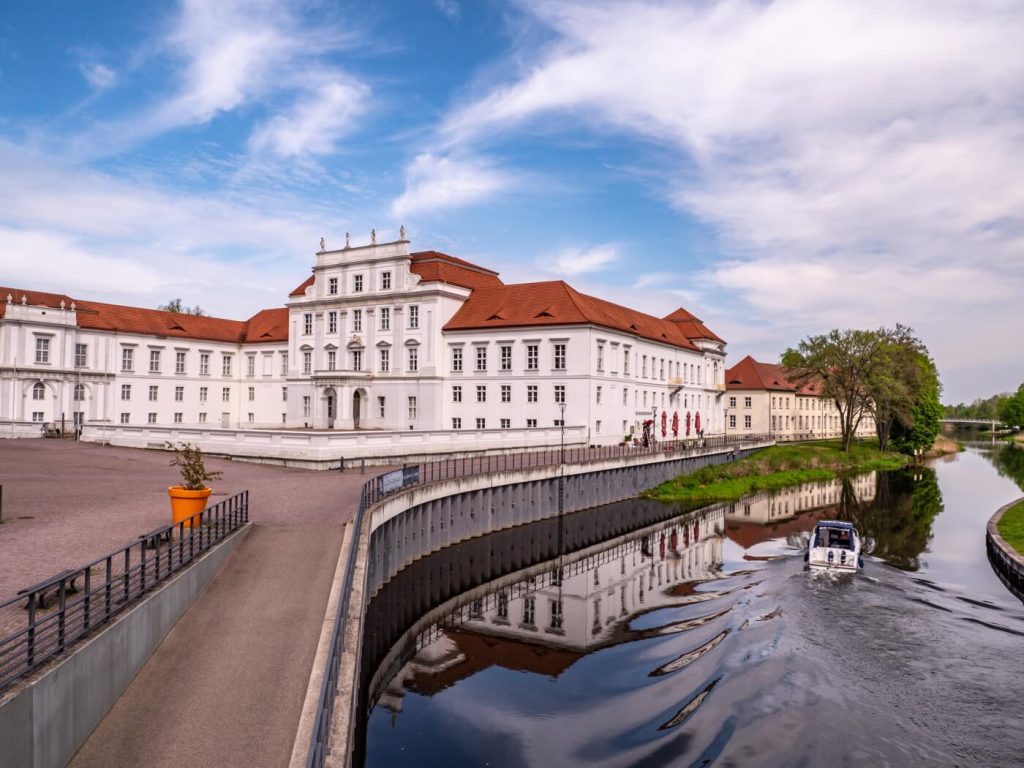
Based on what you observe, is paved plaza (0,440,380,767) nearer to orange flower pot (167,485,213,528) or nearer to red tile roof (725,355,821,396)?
→ orange flower pot (167,485,213,528)

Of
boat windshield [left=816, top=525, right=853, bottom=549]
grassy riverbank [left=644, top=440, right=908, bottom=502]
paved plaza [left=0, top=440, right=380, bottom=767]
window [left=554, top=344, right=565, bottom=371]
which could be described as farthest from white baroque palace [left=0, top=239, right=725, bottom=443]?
paved plaza [left=0, top=440, right=380, bottom=767]

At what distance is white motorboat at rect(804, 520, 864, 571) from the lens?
2906 cm

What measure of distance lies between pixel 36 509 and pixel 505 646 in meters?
13.8

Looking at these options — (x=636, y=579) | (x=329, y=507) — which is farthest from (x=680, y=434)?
(x=329, y=507)

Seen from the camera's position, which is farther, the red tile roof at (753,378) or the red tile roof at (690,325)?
the red tile roof at (753,378)

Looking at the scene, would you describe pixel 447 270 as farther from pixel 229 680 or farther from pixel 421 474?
pixel 229 680

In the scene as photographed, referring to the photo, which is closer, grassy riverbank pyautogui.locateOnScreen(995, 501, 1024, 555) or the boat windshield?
the boat windshield

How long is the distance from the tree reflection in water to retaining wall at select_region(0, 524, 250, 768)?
29.0m

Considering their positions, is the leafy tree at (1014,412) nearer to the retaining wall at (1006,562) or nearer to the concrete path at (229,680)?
the retaining wall at (1006,562)

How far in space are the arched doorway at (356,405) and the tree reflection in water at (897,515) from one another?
3763cm

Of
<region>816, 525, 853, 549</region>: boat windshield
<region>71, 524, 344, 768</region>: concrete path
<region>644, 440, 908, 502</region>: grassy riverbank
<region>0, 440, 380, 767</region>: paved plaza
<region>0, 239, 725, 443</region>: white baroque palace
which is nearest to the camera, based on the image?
<region>71, 524, 344, 768</region>: concrete path

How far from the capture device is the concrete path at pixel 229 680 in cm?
984

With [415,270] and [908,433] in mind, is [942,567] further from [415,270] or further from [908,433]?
[908,433]

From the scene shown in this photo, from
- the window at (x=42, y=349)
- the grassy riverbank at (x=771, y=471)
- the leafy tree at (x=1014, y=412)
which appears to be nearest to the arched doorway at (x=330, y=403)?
the window at (x=42, y=349)
